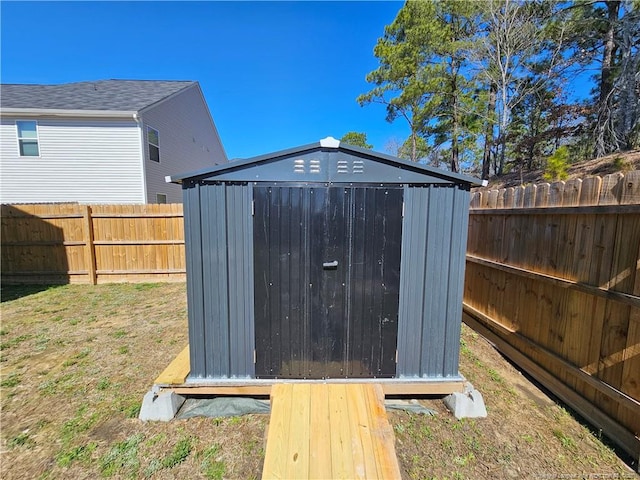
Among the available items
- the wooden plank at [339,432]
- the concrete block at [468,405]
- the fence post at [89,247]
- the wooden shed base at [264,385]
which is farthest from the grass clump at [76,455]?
the fence post at [89,247]

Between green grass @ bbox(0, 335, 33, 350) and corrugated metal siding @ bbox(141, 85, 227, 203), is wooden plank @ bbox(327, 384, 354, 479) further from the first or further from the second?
corrugated metal siding @ bbox(141, 85, 227, 203)

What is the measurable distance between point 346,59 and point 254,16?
7.67m

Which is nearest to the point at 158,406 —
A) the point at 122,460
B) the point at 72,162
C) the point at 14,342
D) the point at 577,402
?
the point at 122,460

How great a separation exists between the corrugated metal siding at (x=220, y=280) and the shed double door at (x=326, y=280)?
108mm

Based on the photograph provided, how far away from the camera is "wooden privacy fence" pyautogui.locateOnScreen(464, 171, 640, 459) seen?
6.64 ft

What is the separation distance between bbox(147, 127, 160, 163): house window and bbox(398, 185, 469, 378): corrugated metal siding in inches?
377

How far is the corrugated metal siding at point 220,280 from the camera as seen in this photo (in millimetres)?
2291

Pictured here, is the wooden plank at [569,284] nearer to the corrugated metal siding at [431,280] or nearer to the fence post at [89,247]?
the corrugated metal siding at [431,280]

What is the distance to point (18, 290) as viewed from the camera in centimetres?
603

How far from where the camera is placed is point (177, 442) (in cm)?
214

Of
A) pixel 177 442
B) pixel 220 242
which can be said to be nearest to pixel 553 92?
pixel 220 242

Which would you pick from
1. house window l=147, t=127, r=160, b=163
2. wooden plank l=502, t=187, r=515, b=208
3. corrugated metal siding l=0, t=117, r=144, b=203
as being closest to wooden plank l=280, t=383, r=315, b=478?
wooden plank l=502, t=187, r=515, b=208

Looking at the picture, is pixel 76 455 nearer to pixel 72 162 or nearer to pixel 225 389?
pixel 225 389

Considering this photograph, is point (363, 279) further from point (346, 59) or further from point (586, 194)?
point (346, 59)
